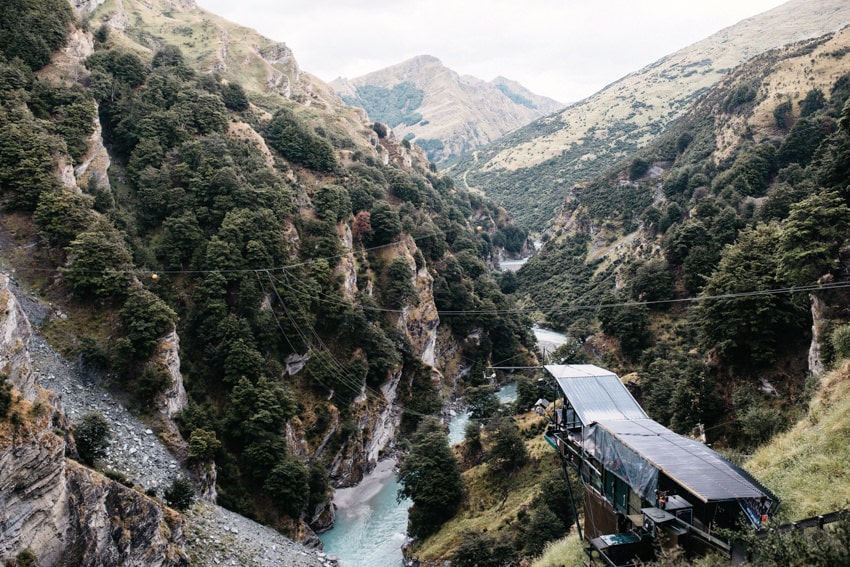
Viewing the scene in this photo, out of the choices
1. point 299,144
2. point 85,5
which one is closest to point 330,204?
point 299,144

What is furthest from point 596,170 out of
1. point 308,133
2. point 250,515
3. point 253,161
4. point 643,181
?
point 250,515

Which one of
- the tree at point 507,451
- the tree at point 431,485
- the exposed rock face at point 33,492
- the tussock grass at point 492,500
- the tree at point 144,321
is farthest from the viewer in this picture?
the tree at point 507,451

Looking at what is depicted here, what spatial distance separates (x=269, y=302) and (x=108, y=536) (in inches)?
936

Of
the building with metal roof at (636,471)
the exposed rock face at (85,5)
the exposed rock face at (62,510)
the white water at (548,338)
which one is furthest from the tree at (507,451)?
the exposed rock face at (85,5)

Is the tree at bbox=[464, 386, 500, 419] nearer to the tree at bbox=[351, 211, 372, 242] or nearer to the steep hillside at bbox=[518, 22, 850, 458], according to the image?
the steep hillside at bbox=[518, 22, 850, 458]

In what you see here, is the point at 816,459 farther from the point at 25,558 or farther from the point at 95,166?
the point at 95,166

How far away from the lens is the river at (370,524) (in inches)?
1384

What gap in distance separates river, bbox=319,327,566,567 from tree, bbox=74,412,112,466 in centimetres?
1748

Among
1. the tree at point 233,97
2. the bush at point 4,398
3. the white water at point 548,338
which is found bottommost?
the white water at point 548,338

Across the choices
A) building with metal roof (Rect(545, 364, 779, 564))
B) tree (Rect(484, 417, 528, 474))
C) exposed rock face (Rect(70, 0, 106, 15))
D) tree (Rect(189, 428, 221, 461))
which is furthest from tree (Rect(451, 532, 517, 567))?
exposed rock face (Rect(70, 0, 106, 15))

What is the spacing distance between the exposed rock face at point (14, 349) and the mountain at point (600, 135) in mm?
119942

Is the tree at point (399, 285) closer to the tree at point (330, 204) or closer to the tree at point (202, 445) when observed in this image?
the tree at point (330, 204)

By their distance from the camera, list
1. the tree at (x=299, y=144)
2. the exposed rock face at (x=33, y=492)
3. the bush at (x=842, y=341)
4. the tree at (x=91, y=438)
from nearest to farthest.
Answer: the exposed rock face at (x=33, y=492), the bush at (x=842, y=341), the tree at (x=91, y=438), the tree at (x=299, y=144)

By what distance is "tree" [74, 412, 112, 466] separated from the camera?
23672mm
